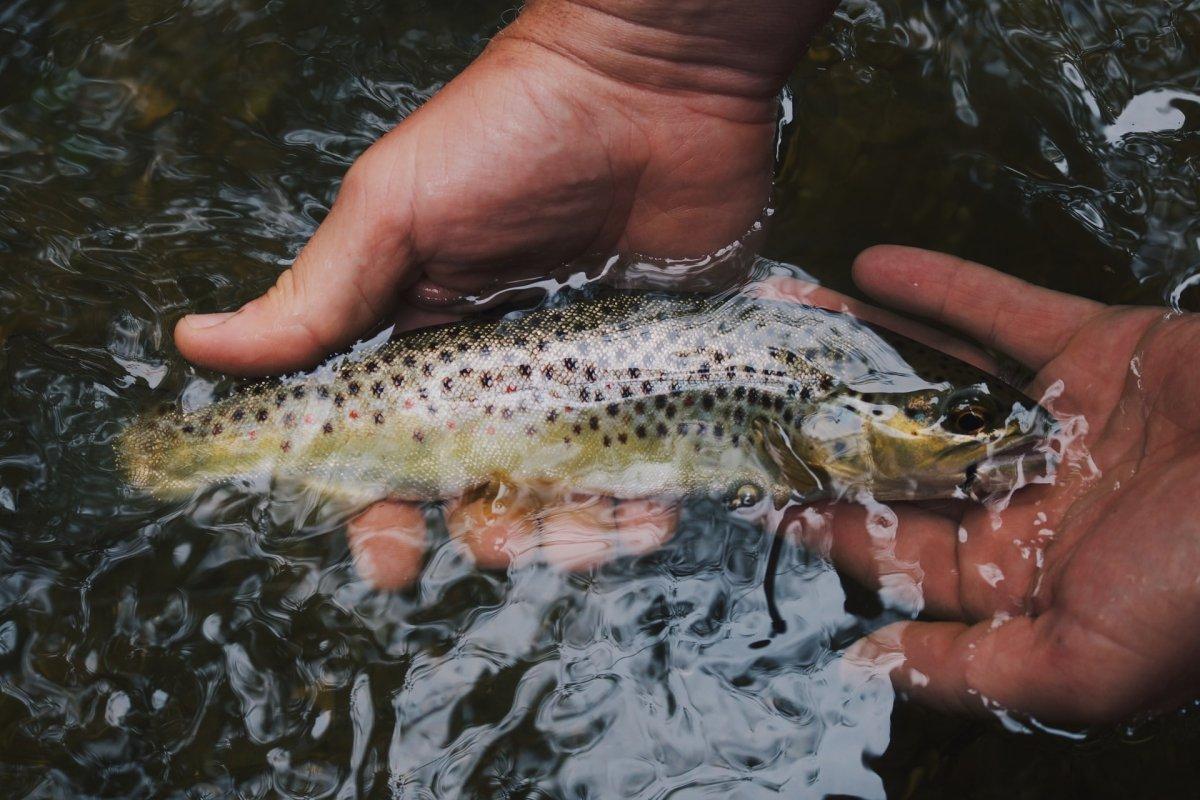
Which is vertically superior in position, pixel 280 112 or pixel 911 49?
pixel 911 49

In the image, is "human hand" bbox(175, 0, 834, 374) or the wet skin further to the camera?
"human hand" bbox(175, 0, 834, 374)

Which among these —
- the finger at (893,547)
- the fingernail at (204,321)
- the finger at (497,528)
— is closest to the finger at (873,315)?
the finger at (893,547)

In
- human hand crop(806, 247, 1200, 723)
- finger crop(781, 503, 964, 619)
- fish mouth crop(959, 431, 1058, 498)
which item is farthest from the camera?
finger crop(781, 503, 964, 619)

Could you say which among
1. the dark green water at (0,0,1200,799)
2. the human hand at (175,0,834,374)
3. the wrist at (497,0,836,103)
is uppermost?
the wrist at (497,0,836,103)

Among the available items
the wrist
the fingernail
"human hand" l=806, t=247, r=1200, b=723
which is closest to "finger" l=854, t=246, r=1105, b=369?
"human hand" l=806, t=247, r=1200, b=723

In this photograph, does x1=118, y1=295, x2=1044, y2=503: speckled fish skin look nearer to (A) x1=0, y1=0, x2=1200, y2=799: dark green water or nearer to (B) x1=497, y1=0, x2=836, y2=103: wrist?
(A) x1=0, y1=0, x2=1200, y2=799: dark green water

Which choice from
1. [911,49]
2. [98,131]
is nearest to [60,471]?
[98,131]

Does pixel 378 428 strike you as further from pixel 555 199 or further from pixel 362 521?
pixel 555 199

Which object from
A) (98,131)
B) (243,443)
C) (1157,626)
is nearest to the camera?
(1157,626)
